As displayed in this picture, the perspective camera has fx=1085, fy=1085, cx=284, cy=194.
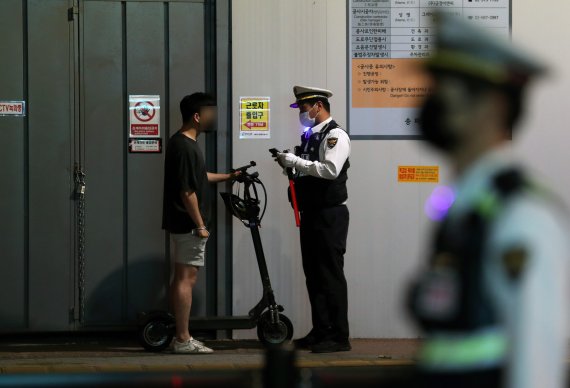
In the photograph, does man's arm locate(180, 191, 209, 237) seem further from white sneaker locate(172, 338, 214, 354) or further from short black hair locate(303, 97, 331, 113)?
short black hair locate(303, 97, 331, 113)

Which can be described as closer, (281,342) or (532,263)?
(532,263)

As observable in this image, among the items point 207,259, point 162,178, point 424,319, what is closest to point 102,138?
point 162,178

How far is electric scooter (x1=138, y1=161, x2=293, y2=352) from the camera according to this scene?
328 inches

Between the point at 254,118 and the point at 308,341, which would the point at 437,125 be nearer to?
the point at 308,341

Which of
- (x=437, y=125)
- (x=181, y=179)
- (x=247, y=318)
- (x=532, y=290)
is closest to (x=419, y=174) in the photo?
(x=247, y=318)

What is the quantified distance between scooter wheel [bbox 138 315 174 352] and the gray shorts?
1.69 ft

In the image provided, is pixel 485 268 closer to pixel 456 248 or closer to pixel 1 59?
pixel 456 248

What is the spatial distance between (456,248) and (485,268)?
0.10 m

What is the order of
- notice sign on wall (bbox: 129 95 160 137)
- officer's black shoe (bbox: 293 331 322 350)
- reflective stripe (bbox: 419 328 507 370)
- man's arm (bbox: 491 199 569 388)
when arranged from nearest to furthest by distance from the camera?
1. man's arm (bbox: 491 199 569 388)
2. reflective stripe (bbox: 419 328 507 370)
3. officer's black shoe (bbox: 293 331 322 350)
4. notice sign on wall (bbox: 129 95 160 137)

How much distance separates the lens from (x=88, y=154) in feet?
28.7

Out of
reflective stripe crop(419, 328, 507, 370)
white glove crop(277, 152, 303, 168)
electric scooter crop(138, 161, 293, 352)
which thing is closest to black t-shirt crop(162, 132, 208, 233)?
electric scooter crop(138, 161, 293, 352)

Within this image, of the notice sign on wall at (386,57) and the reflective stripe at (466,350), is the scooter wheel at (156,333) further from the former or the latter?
the reflective stripe at (466,350)

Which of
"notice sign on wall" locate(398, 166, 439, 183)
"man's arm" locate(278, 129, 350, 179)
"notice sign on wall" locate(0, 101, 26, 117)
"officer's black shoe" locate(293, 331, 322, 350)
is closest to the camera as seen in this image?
"man's arm" locate(278, 129, 350, 179)

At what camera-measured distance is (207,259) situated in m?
8.96
